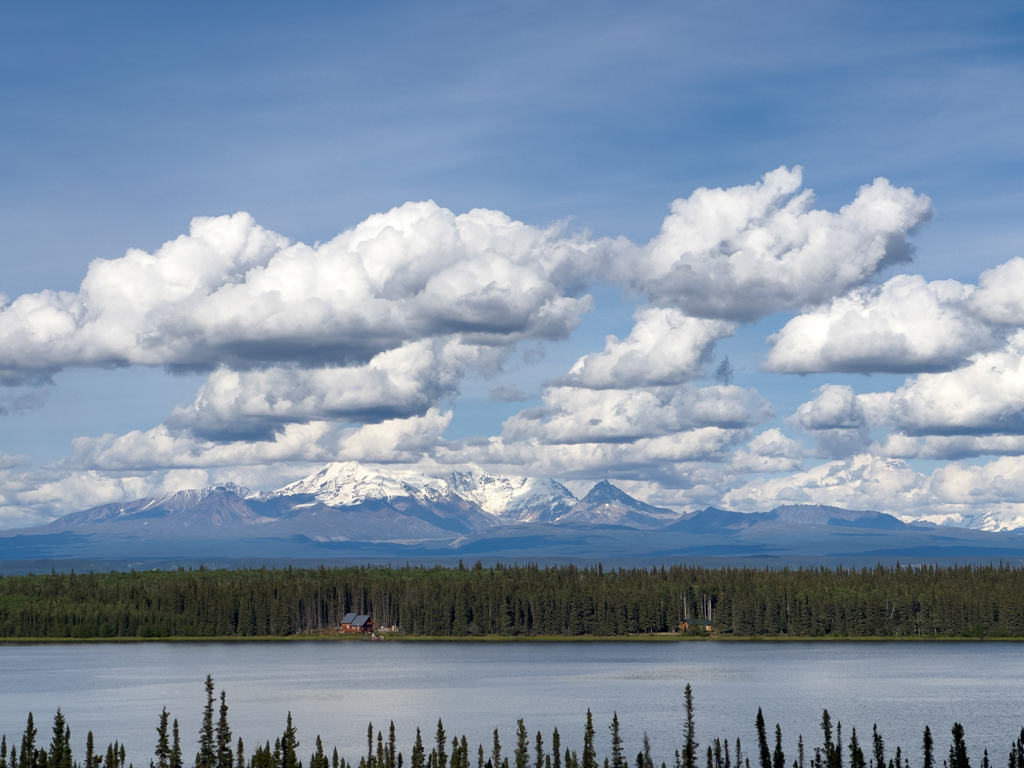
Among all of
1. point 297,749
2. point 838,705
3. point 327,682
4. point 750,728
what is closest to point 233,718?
point 297,749

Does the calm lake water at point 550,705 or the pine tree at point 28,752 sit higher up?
the pine tree at point 28,752

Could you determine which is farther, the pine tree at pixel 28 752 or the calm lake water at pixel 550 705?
the calm lake water at pixel 550 705

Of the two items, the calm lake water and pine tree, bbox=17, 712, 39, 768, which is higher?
pine tree, bbox=17, 712, 39, 768

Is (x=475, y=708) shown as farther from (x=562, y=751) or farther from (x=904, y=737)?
(x=904, y=737)

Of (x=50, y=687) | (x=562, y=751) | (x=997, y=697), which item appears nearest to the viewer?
(x=562, y=751)

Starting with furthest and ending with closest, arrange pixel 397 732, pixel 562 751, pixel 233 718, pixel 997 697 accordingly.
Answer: pixel 997 697 → pixel 233 718 → pixel 397 732 → pixel 562 751

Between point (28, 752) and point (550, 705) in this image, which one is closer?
point (28, 752)

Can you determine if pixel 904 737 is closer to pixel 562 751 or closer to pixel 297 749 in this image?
pixel 562 751

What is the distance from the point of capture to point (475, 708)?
156 m

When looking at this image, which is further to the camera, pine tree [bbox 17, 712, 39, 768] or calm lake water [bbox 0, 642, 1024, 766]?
calm lake water [bbox 0, 642, 1024, 766]

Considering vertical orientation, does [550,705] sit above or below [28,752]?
below

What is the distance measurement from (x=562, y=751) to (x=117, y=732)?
172 ft

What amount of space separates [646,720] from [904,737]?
28.6m

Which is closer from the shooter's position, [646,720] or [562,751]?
[562,751]
